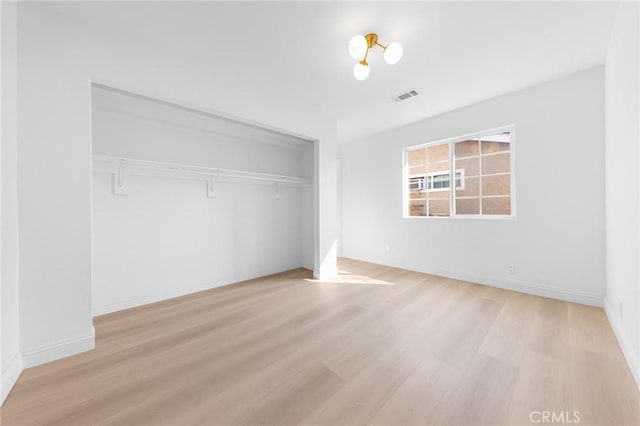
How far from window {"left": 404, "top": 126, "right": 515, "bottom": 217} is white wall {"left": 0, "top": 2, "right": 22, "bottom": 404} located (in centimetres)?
446

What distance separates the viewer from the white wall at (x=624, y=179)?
58.6 inches

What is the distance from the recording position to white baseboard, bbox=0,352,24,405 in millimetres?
1299

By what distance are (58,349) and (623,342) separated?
13.4 feet

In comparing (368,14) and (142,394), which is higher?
(368,14)

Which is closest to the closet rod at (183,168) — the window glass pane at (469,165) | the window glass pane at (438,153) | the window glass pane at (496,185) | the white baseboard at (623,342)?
the window glass pane at (438,153)

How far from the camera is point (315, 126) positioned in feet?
11.6

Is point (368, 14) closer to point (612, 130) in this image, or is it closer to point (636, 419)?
point (612, 130)

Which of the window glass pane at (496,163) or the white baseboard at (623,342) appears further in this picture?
the window glass pane at (496,163)

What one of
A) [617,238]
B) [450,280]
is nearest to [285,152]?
[450,280]

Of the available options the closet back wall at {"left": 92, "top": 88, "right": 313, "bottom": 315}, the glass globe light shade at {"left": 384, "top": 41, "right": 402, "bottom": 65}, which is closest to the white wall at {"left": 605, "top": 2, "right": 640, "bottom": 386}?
the glass globe light shade at {"left": 384, "top": 41, "right": 402, "bottom": 65}

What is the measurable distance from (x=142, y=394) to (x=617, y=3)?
4.10 m

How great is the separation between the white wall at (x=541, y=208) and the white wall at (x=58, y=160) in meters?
3.83

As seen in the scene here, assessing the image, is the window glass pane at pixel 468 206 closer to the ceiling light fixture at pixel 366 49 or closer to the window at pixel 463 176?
the window at pixel 463 176

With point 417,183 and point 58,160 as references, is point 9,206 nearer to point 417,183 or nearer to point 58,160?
point 58,160
